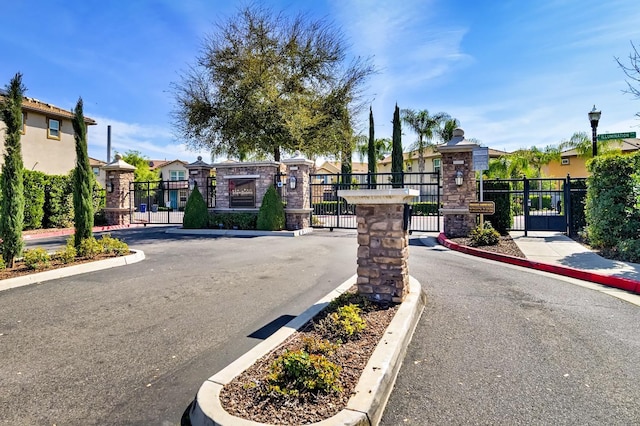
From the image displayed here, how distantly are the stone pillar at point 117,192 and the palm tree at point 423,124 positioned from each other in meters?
25.5

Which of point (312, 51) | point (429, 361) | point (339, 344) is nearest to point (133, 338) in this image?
point (339, 344)

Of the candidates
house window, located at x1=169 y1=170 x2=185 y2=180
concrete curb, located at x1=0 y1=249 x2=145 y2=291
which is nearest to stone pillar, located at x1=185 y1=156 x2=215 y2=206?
concrete curb, located at x1=0 y1=249 x2=145 y2=291

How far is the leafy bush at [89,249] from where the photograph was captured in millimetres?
8336

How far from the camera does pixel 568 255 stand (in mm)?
8750

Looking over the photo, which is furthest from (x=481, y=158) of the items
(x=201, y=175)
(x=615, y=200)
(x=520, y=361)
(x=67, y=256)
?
(x=201, y=175)

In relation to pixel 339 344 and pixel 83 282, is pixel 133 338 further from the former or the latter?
pixel 83 282

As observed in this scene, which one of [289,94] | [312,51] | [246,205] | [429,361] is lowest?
[429,361]

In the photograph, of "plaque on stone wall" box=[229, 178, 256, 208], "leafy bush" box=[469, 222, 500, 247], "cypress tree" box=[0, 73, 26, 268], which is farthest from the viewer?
"plaque on stone wall" box=[229, 178, 256, 208]

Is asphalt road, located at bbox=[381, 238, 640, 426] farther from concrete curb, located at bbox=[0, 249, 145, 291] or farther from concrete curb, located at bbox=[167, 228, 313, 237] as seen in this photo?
concrete curb, located at bbox=[167, 228, 313, 237]

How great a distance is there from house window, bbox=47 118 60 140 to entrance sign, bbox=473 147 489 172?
27.4 metres

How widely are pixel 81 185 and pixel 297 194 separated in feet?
25.9

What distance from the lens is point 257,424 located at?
7.38 ft

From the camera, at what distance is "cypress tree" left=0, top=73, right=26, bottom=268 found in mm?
7383

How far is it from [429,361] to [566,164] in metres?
44.3
